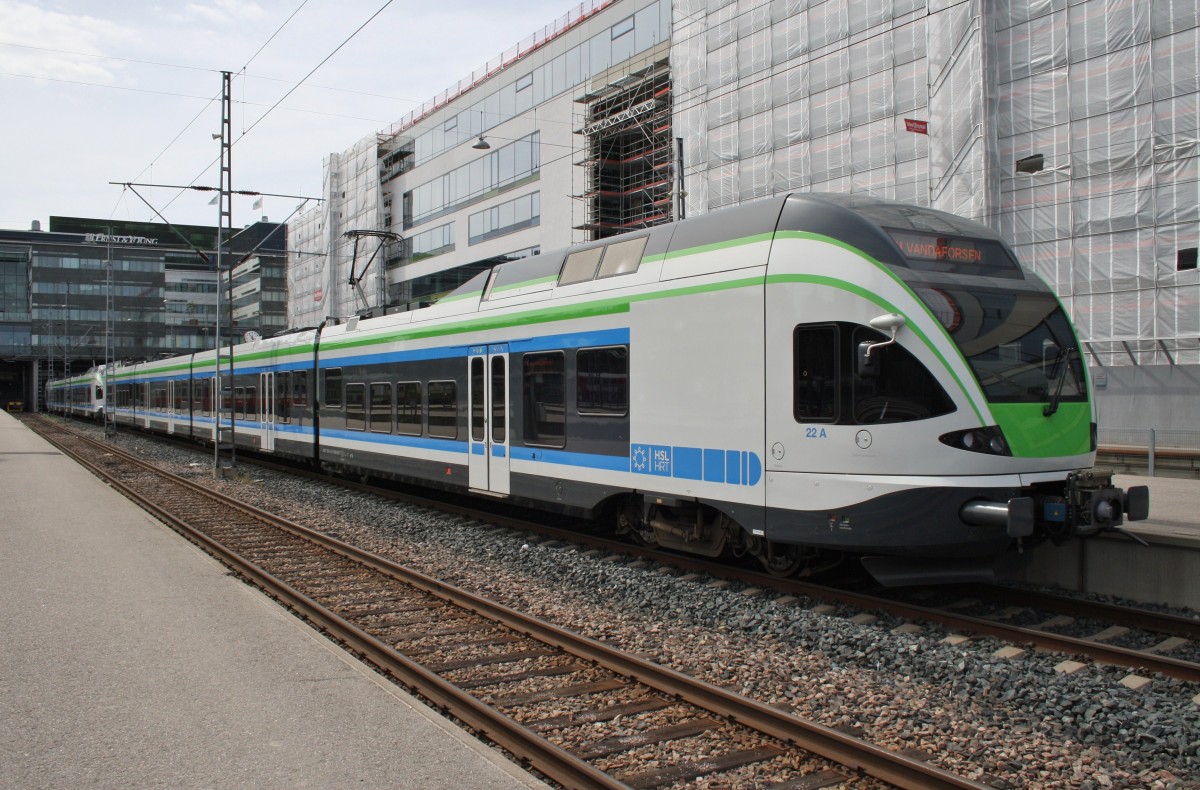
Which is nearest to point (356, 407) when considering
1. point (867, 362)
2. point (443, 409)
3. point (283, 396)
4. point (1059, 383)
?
point (443, 409)

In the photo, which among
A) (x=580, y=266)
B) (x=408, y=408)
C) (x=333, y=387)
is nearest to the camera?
(x=580, y=266)

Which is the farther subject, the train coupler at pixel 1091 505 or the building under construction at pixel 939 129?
the building under construction at pixel 939 129

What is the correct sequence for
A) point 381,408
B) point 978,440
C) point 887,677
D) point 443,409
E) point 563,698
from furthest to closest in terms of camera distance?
point 381,408
point 443,409
point 978,440
point 887,677
point 563,698

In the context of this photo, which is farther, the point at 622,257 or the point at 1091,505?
the point at 622,257

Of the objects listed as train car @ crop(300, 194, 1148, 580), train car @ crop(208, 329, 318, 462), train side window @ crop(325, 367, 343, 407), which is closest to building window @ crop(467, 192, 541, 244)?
train car @ crop(208, 329, 318, 462)

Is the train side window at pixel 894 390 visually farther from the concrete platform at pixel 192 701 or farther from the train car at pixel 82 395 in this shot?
the train car at pixel 82 395

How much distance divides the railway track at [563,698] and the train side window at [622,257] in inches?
147

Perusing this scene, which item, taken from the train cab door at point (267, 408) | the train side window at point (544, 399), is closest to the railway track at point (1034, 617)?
the train side window at point (544, 399)

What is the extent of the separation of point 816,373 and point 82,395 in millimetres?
64118

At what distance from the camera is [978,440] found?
703 cm

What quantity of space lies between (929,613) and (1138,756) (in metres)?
2.52

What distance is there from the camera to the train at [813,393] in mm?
7059

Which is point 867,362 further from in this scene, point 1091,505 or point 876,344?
point 1091,505

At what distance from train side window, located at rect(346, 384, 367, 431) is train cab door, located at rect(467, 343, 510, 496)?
4346 mm
